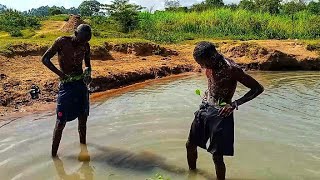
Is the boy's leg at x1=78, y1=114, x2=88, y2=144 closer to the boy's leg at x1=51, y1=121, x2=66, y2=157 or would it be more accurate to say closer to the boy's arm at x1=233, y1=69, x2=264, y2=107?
the boy's leg at x1=51, y1=121, x2=66, y2=157

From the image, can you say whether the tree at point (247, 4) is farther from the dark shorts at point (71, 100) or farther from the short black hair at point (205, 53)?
the short black hair at point (205, 53)

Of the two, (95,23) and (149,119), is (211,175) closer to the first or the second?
(149,119)

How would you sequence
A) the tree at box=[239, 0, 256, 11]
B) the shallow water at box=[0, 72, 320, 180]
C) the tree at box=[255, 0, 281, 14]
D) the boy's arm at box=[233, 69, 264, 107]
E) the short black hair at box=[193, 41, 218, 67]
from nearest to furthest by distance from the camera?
the short black hair at box=[193, 41, 218, 67] → the boy's arm at box=[233, 69, 264, 107] → the shallow water at box=[0, 72, 320, 180] → the tree at box=[255, 0, 281, 14] → the tree at box=[239, 0, 256, 11]

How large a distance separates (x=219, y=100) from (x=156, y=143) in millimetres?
2373

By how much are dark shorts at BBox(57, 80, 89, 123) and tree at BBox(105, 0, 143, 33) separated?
17658 millimetres

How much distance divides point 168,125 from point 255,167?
227 centimetres

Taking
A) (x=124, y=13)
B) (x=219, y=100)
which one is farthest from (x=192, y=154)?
(x=124, y=13)

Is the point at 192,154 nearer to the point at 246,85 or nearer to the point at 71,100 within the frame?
the point at 246,85

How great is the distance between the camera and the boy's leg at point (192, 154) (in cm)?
476

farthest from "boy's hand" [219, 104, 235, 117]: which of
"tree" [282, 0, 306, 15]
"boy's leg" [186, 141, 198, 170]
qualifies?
"tree" [282, 0, 306, 15]

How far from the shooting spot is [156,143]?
21.4ft

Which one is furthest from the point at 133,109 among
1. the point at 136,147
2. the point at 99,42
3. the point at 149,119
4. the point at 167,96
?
the point at 99,42

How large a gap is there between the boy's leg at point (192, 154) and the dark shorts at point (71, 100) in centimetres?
159

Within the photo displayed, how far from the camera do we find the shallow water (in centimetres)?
536
